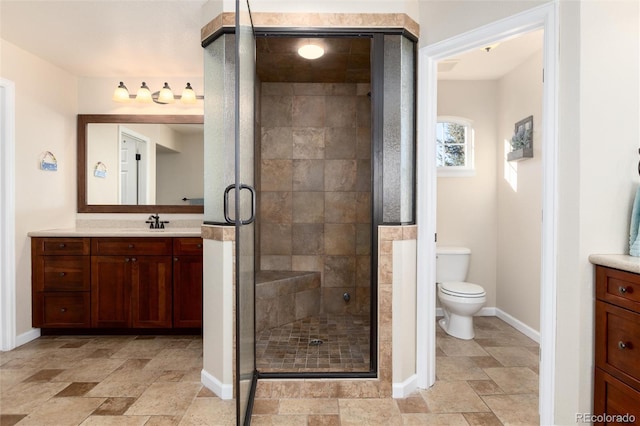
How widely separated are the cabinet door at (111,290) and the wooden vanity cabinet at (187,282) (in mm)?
397

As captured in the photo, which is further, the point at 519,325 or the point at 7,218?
the point at 519,325

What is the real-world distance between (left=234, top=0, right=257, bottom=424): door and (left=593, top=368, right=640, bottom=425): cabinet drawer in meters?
1.60

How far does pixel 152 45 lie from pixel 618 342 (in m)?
3.40

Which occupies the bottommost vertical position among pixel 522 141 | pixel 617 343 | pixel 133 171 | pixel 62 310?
pixel 62 310

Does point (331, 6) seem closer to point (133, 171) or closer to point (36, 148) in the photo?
point (133, 171)

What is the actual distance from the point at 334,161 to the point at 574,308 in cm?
244

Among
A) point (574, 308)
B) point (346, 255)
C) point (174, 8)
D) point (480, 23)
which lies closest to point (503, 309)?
point (346, 255)

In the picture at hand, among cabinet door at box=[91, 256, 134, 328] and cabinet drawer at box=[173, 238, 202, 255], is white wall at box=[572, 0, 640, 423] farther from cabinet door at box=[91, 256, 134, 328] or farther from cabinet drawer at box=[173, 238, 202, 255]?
cabinet door at box=[91, 256, 134, 328]

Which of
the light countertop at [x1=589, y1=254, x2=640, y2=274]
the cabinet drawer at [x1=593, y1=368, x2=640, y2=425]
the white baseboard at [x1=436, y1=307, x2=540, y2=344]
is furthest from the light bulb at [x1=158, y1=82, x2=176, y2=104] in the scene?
the cabinet drawer at [x1=593, y1=368, x2=640, y2=425]

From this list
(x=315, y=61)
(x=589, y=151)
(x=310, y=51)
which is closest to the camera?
(x=589, y=151)

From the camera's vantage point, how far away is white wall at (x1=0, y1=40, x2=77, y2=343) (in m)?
2.83

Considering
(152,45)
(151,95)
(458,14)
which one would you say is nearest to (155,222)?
(151,95)

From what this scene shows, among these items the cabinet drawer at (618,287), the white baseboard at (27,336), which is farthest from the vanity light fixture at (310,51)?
the white baseboard at (27,336)

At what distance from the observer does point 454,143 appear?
359cm
